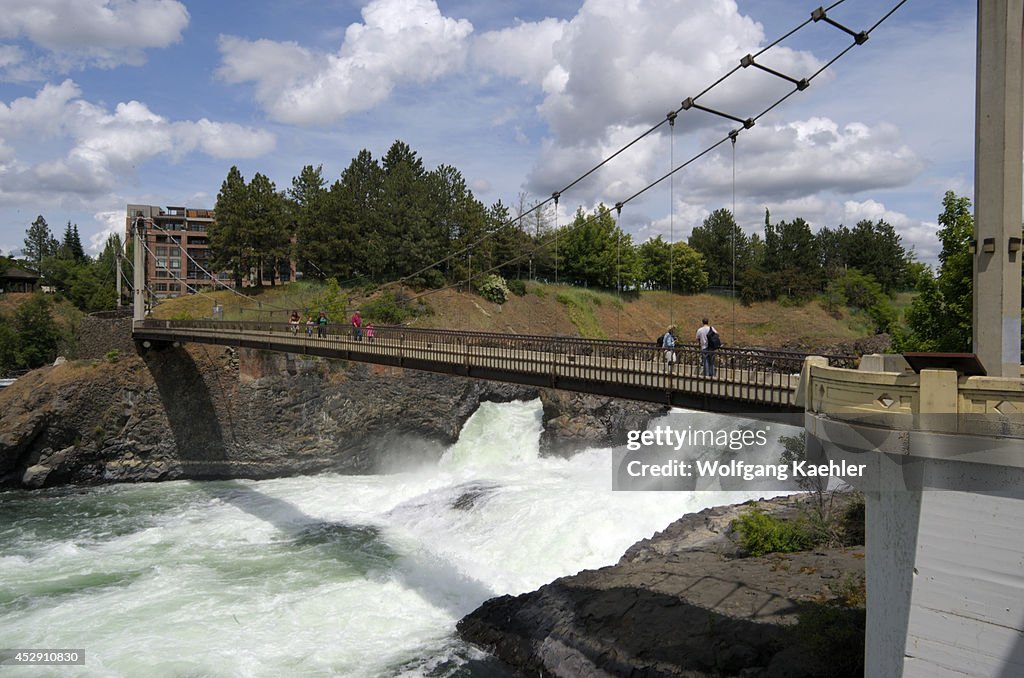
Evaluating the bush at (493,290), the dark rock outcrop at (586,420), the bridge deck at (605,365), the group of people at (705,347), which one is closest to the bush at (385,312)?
the bush at (493,290)

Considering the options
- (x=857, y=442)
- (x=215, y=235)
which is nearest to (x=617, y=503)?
(x=857, y=442)

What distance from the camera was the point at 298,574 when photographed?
19.2 metres

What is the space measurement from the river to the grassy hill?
17.9 metres

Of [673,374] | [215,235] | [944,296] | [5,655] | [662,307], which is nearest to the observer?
[673,374]

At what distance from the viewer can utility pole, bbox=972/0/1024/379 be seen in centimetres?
743

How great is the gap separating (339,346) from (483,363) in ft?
26.4

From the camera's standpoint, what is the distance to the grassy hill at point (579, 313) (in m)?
49.7

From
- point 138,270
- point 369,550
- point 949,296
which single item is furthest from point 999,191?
point 138,270

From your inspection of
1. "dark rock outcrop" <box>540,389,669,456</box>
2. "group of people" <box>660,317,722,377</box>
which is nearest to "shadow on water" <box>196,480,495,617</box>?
"group of people" <box>660,317,722,377</box>

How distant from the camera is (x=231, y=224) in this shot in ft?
172

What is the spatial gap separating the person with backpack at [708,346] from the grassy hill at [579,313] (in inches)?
1240

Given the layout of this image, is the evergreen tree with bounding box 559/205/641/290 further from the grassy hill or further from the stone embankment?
the stone embankment

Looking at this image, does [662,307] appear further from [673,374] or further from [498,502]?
[673,374]

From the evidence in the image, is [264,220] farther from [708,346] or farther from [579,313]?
[708,346]
